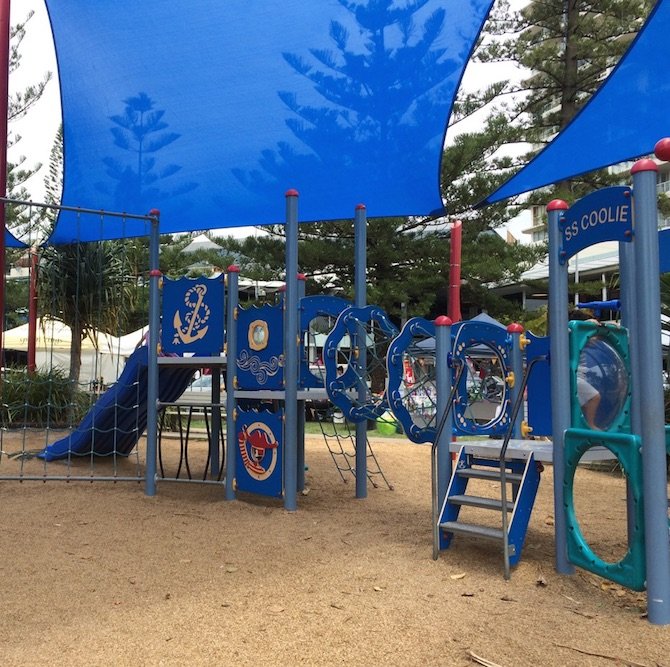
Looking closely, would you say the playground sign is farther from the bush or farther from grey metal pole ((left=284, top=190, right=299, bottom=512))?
the bush

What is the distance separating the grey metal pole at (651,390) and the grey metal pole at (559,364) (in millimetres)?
567

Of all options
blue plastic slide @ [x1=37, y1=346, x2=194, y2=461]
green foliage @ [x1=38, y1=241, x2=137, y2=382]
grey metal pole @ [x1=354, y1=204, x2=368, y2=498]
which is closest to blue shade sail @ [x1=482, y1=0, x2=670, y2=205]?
grey metal pole @ [x1=354, y1=204, x2=368, y2=498]

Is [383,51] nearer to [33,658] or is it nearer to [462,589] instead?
[462,589]

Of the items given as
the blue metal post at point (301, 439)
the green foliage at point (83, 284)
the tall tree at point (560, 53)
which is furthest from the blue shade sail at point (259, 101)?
the tall tree at point (560, 53)

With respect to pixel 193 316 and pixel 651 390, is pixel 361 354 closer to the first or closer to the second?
pixel 193 316

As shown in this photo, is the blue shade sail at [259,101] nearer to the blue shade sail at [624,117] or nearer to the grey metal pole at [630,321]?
the blue shade sail at [624,117]

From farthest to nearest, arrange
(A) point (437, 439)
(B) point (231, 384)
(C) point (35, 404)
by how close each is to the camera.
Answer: (C) point (35, 404) → (B) point (231, 384) → (A) point (437, 439)

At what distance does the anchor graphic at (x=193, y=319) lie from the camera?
6016 mm

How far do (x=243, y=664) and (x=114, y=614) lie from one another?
2.76ft

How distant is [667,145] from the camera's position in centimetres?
310

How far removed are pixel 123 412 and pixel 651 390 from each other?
5280 millimetres

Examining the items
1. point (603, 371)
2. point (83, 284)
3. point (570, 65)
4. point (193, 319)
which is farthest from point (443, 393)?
point (570, 65)

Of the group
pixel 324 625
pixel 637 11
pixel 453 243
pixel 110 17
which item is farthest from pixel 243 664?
pixel 637 11

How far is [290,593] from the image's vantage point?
134 inches
